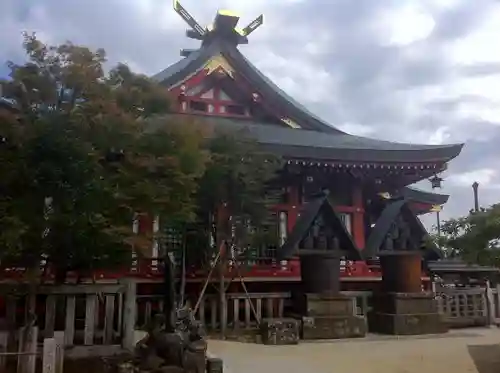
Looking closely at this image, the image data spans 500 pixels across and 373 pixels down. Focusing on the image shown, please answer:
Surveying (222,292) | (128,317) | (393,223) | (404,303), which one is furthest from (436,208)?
(128,317)

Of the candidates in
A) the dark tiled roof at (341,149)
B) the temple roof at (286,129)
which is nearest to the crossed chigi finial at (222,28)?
the temple roof at (286,129)

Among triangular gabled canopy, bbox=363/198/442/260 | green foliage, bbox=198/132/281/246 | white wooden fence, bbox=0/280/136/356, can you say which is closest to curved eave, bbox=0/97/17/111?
white wooden fence, bbox=0/280/136/356

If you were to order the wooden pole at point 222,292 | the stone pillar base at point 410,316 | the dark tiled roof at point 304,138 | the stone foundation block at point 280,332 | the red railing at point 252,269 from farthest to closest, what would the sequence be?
the dark tiled roof at point 304,138 < the red railing at point 252,269 < the stone pillar base at point 410,316 < the wooden pole at point 222,292 < the stone foundation block at point 280,332

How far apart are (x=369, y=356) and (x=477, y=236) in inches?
115

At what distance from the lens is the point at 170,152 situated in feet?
24.4

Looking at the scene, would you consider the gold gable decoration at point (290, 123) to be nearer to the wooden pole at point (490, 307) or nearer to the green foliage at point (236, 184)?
the green foliage at point (236, 184)

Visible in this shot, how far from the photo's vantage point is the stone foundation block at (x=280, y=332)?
10.4 meters

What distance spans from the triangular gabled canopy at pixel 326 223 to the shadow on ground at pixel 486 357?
318 cm

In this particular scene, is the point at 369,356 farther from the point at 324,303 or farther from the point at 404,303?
the point at 404,303

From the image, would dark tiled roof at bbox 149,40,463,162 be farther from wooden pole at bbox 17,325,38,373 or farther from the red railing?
wooden pole at bbox 17,325,38,373

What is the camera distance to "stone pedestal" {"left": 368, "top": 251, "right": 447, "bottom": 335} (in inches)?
471

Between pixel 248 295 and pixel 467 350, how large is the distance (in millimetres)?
4784

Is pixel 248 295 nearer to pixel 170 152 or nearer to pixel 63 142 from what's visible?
pixel 170 152

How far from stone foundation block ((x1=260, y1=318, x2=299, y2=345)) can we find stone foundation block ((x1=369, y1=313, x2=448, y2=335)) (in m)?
2.79
